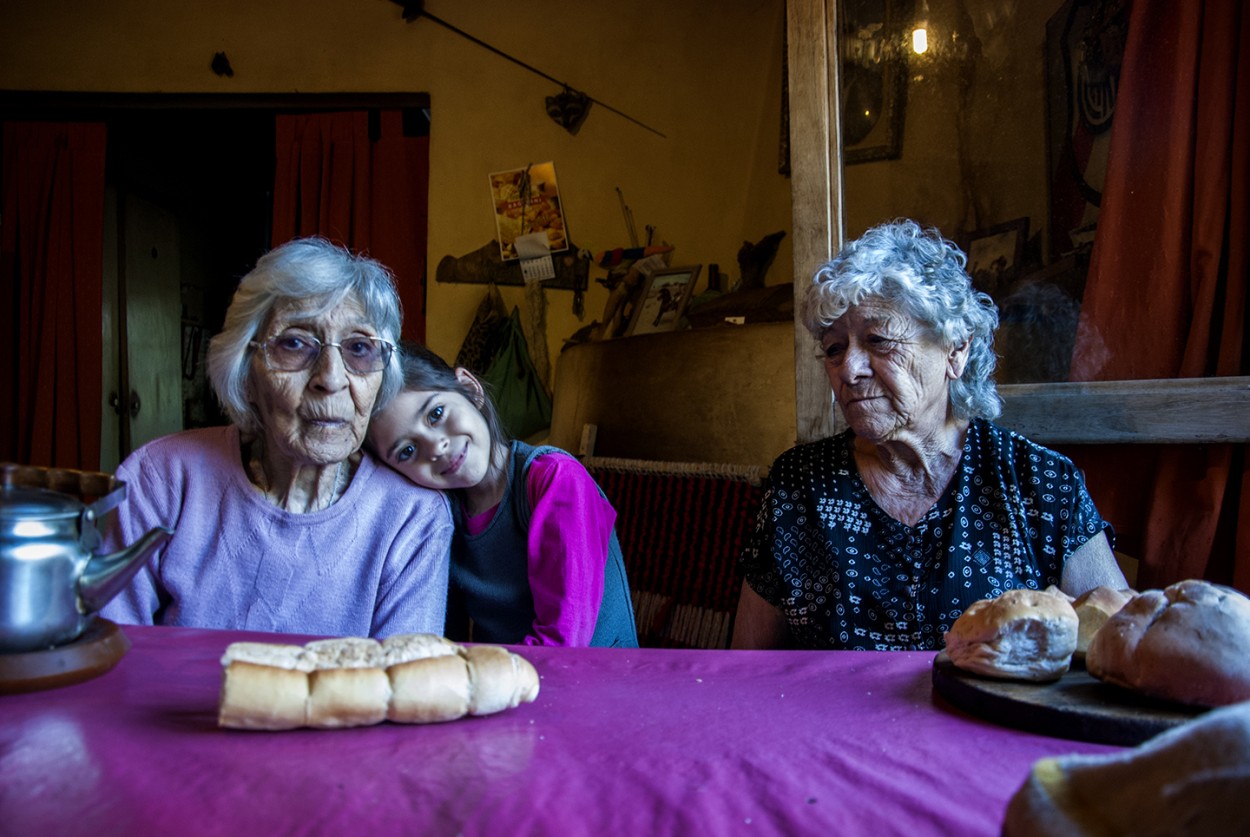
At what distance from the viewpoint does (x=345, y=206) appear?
5164 mm

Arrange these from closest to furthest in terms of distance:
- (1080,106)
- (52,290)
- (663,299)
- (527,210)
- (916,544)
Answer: (916,544), (1080,106), (663,299), (527,210), (52,290)

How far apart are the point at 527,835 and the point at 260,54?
5467mm

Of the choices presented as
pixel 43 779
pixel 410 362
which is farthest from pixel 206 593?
pixel 43 779

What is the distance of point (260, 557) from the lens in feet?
6.33

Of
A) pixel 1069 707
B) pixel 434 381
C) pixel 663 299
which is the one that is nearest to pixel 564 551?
pixel 434 381

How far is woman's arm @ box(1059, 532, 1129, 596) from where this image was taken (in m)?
1.92

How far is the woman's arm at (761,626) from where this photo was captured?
2.18 metres

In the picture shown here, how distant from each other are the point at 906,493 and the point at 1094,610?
835 mm

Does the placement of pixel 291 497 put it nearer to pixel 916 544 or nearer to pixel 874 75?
pixel 916 544

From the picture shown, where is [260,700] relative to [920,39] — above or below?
below

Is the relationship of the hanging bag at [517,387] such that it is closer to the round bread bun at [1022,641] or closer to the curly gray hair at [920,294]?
the curly gray hair at [920,294]

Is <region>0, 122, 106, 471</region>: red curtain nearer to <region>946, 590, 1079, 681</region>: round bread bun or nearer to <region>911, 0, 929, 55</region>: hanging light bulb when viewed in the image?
<region>911, 0, 929, 55</region>: hanging light bulb

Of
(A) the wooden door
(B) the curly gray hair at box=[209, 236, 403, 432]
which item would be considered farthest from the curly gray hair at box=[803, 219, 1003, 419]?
(A) the wooden door

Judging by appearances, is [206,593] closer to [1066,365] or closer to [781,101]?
[1066,365]
